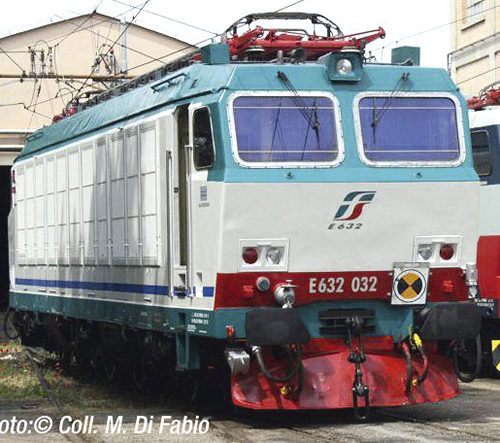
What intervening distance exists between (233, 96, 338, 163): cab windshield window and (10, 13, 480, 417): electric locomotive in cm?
2

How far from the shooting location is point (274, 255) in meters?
12.5

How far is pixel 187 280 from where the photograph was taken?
42.3 feet

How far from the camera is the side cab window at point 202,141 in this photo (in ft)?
40.9

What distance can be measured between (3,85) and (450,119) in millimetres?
27502

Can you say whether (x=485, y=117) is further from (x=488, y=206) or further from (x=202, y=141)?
(x=202, y=141)

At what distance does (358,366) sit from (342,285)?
777mm

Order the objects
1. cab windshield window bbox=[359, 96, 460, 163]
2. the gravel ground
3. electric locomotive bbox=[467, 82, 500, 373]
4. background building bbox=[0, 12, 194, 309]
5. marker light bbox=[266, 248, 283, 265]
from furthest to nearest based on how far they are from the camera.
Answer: background building bbox=[0, 12, 194, 309]
electric locomotive bbox=[467, 82, 500, 373]
cab windshield window bbox=[359, 96, 460, 163]
marker light bbox=[266, 248, 283, 265]
the gravel ground

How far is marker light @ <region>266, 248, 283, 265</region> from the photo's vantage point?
40.8 ft

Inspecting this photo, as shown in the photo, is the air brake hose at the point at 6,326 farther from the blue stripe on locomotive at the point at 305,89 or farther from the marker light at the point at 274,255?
the marker light at the point at 274,255

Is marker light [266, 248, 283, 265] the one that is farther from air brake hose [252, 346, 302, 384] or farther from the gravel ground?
the gravel ground

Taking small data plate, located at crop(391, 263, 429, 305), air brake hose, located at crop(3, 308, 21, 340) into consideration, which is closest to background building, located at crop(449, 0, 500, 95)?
air brake hose, located at crop(3, 308, 21, 340)

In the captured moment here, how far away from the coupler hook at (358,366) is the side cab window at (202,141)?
198 centimetres

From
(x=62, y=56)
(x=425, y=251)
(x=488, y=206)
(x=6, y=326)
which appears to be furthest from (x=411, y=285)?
(x=62, y=56)

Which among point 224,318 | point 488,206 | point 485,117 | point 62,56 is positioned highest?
point 62,56
